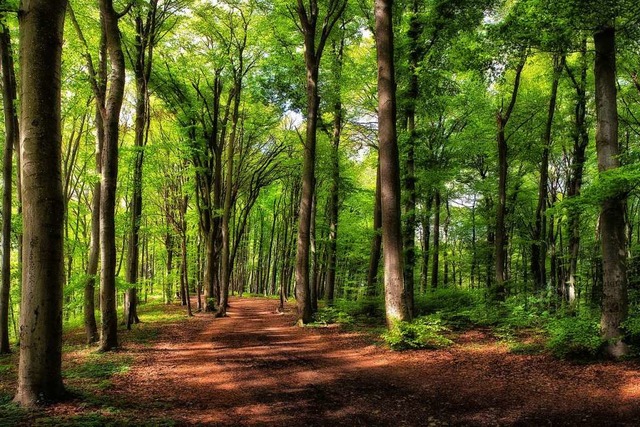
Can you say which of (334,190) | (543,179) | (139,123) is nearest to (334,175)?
(334,190)

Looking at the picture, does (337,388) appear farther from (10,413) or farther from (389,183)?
(389,183)

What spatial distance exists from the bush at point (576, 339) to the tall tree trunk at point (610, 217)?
227 mm

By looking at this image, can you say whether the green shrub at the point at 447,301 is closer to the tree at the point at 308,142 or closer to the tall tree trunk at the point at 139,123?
the tree at the point at 308,142

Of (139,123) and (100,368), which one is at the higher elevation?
(139,123)

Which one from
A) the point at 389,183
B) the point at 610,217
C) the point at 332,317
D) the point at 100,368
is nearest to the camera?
the point at 610,217

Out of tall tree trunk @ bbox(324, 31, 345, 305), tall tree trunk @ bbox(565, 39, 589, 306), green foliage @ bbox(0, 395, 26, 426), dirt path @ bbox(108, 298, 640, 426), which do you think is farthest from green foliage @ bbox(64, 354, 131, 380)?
tall tree trunk @ bbox(565, 39, 589, 306)

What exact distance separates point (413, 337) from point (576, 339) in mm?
3362

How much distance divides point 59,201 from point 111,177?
4.90 m

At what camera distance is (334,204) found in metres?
20.6

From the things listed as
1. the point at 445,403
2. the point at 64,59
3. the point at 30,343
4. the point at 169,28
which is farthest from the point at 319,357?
the point at 169,28

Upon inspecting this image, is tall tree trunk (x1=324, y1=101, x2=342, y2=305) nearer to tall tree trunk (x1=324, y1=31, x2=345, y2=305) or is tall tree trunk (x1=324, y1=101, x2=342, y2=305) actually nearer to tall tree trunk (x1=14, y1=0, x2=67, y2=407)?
tall tree trunk (x1=324, y1=31, x2=345, y2=305)

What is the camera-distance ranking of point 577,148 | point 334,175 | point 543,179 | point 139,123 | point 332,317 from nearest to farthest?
1. point 139,123
2. point 332,317
3. point 577,148
4. point 543,179
5. point 334,175

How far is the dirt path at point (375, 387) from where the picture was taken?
5.20 metres

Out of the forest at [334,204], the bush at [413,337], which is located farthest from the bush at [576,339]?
the bush at [413,337]
